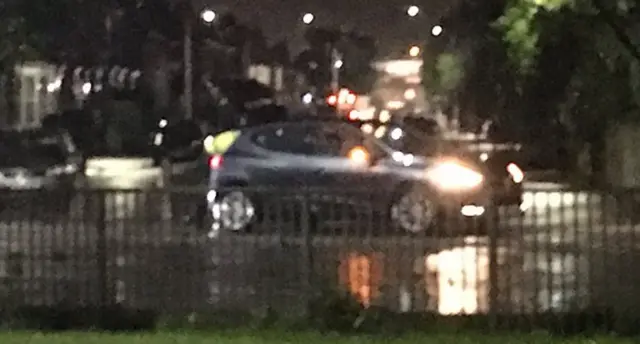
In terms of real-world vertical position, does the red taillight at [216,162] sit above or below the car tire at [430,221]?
above

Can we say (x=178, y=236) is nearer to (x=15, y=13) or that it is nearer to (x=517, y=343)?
(x=517, y=343)

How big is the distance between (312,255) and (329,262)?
0.43 ft

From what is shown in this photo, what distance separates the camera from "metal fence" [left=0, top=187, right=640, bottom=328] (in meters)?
9.20

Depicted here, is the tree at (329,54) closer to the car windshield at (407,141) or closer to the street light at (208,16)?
the street light at (208,16)

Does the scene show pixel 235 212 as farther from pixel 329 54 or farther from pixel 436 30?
pixel 329 54

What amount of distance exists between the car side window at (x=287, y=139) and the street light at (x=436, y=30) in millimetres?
9652

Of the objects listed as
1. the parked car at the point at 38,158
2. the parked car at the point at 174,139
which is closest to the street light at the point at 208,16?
the parked car at the point at 174,139

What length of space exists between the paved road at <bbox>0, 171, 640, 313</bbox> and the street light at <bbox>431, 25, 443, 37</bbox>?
56.8 feet

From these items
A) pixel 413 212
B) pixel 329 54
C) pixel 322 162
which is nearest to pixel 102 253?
pixel 413 212

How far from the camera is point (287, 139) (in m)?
Result: 17.1

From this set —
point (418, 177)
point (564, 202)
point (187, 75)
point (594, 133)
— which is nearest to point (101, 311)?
point (564, 202)

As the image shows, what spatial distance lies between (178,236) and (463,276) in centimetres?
207

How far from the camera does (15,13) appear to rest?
70.7ft

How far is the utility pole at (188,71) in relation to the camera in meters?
30.3
